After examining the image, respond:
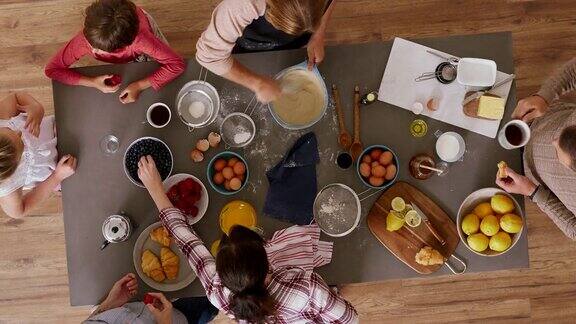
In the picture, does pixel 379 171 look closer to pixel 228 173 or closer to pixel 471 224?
pixel 471 224

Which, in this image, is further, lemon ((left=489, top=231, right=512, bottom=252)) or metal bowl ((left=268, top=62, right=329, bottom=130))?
metal bowl ((left=268, top=62, right=329, bottom=130))

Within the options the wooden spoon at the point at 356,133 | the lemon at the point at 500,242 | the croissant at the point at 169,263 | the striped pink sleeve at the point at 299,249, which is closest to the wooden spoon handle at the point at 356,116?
the wooden spoon at the point at 356,133

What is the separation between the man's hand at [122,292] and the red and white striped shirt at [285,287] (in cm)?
23

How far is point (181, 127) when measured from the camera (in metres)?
1.72

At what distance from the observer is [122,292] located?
1.67 m

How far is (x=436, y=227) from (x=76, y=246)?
1250mm

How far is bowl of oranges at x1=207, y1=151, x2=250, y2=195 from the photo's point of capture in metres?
1.67

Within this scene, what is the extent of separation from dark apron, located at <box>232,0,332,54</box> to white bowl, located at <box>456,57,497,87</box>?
548mm

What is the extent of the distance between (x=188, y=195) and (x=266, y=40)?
66 centimetres

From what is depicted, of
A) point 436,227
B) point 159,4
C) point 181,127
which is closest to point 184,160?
point 181,127

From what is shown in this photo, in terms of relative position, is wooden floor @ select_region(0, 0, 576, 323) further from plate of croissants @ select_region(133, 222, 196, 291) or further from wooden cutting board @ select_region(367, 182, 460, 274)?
plate of croissants @ select_region(133, 222, 196, 291)

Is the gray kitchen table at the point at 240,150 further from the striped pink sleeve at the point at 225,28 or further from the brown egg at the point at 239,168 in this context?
the striped pink sleeve at the point at 225,28

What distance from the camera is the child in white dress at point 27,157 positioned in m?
1.68

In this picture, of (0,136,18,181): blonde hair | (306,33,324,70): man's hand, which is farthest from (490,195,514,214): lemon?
(0,136,18,181): blonde hair
